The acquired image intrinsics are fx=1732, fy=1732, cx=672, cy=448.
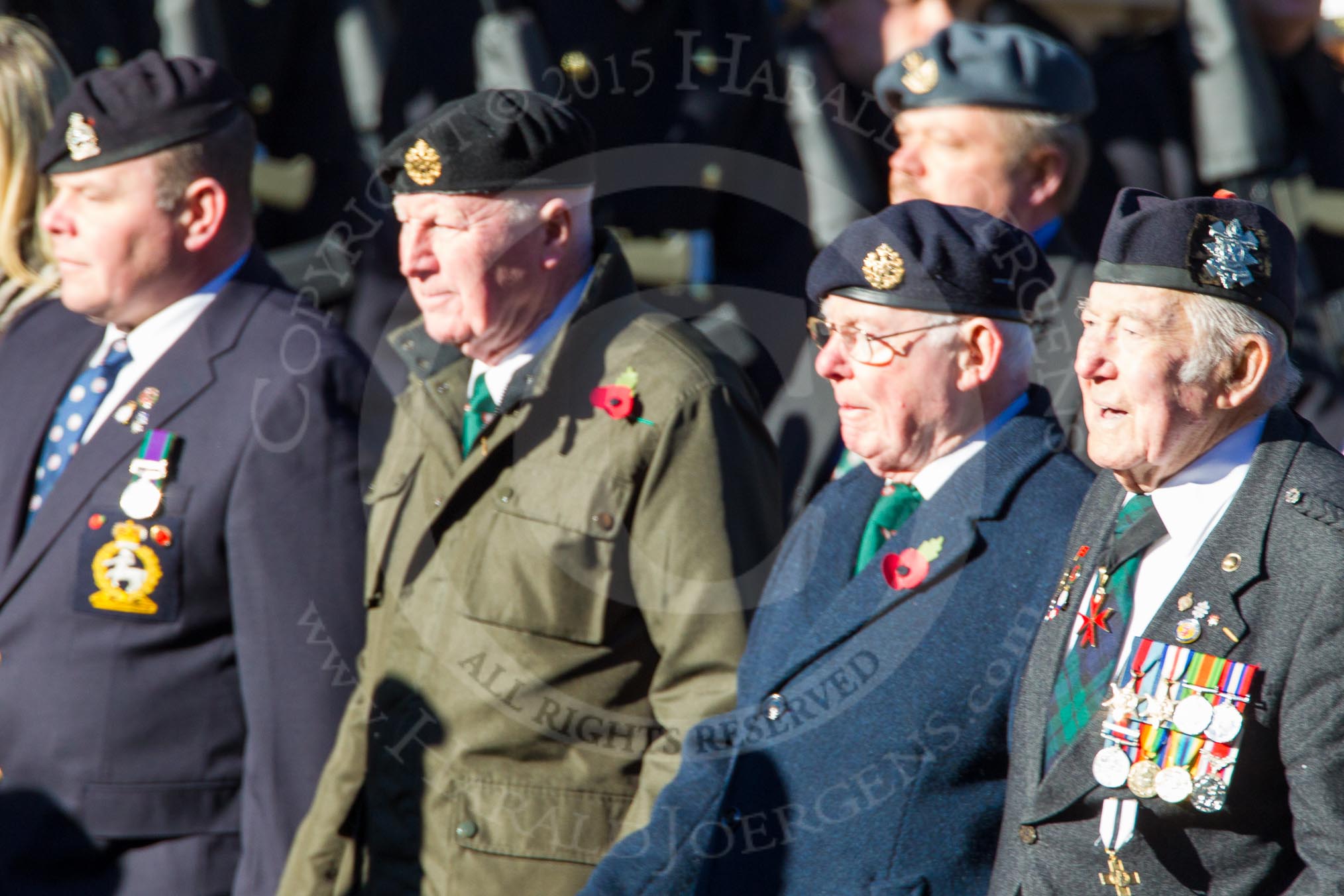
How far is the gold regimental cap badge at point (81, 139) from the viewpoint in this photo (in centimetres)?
370

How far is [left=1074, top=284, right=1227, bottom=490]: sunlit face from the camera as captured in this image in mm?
2361

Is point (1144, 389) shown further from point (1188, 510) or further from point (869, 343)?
point (869, 343)

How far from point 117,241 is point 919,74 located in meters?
1.82

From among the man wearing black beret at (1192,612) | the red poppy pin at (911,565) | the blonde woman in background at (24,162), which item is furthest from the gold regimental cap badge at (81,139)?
the man wearing black beret at (1192,612)

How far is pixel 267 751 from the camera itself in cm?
348

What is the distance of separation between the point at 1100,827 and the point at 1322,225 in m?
3.83

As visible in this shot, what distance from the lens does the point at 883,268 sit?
2.86 meters

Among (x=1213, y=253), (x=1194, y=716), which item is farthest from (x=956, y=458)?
(x=1194, y=716)

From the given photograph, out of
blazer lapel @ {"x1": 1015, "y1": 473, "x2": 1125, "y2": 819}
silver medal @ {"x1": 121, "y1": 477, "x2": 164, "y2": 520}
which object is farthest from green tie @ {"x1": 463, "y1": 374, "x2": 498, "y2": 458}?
blazer lapel @ {"x1": 1015, "y1": 473, "x2": 1125, "y2": 819}

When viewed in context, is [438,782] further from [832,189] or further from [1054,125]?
[832,189]

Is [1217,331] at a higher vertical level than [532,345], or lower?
higher

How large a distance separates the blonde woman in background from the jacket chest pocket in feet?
5.55

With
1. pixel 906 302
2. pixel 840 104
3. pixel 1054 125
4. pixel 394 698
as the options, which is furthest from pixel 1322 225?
pixel 394 698

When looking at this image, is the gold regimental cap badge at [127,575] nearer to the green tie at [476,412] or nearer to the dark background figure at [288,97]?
the green tie at [476,412]
